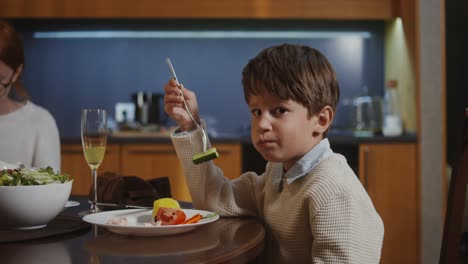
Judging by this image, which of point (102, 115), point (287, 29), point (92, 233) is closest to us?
point (92, 233)

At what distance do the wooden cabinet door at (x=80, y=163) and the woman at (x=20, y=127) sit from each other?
49.9 inches

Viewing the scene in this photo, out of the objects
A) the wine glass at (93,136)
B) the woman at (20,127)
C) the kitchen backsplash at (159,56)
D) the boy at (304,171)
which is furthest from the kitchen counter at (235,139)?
the boy at (304,171)

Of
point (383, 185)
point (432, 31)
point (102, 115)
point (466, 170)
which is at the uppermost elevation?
point (432, 31)

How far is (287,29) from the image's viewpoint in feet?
14.7

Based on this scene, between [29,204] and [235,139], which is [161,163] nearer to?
[235,139]

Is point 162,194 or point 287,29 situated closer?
point 162,194

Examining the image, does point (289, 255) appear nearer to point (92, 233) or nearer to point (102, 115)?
point (92, 233)

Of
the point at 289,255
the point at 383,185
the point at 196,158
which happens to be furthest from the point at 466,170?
the point at 383,185

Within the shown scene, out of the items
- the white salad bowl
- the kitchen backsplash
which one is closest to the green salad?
the white salad bowl

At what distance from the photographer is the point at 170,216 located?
1336 mm

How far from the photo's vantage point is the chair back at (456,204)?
4.81 ft

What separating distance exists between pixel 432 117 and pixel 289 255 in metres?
2.79

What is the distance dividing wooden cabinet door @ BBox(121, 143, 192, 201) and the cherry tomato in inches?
101

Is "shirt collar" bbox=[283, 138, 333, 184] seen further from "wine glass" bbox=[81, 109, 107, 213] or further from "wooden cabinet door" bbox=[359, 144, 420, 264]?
"wooden cabinet door" bbox=[359, 144, 420, 264]
